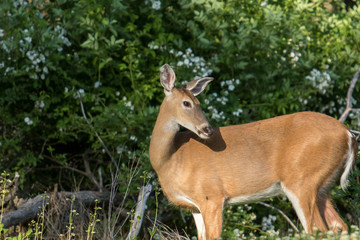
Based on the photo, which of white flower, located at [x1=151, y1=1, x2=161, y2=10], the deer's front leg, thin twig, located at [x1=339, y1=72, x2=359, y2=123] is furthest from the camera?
thin twig, located at [x1=339, y1=72, x2=359, y2=123]

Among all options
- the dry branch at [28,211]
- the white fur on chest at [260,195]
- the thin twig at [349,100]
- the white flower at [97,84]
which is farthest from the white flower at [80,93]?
the thin twig at [349,100]

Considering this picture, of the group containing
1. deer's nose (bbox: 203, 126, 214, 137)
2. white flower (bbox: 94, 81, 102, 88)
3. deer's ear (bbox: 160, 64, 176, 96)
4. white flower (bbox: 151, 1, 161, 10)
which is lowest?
white flower (bbox: 94, 81, 102, 88)

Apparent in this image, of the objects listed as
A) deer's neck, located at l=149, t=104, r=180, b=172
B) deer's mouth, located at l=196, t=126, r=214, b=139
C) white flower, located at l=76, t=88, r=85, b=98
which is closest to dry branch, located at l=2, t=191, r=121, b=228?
deer's neck, located at l=149, t=104, r=180, b=172

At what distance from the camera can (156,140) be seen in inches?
231

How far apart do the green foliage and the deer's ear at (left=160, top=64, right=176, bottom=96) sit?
4.72ft

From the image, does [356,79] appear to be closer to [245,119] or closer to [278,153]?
[245,119]

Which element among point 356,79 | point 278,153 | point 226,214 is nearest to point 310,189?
point 278,153

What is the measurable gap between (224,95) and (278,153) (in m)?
2.43

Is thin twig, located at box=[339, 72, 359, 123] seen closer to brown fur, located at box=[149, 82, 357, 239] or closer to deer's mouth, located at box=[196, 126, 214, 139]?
brown fur, located at box=[149, 82, 357, 239]

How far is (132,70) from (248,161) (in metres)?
2.68

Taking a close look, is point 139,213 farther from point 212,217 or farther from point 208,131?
point 208,131

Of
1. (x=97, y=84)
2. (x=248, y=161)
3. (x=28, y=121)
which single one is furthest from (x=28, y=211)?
(x=248, y=161)

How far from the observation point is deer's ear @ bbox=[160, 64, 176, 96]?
589cm

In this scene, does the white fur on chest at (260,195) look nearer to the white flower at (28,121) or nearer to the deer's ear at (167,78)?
the deer's ear at (167,78)
